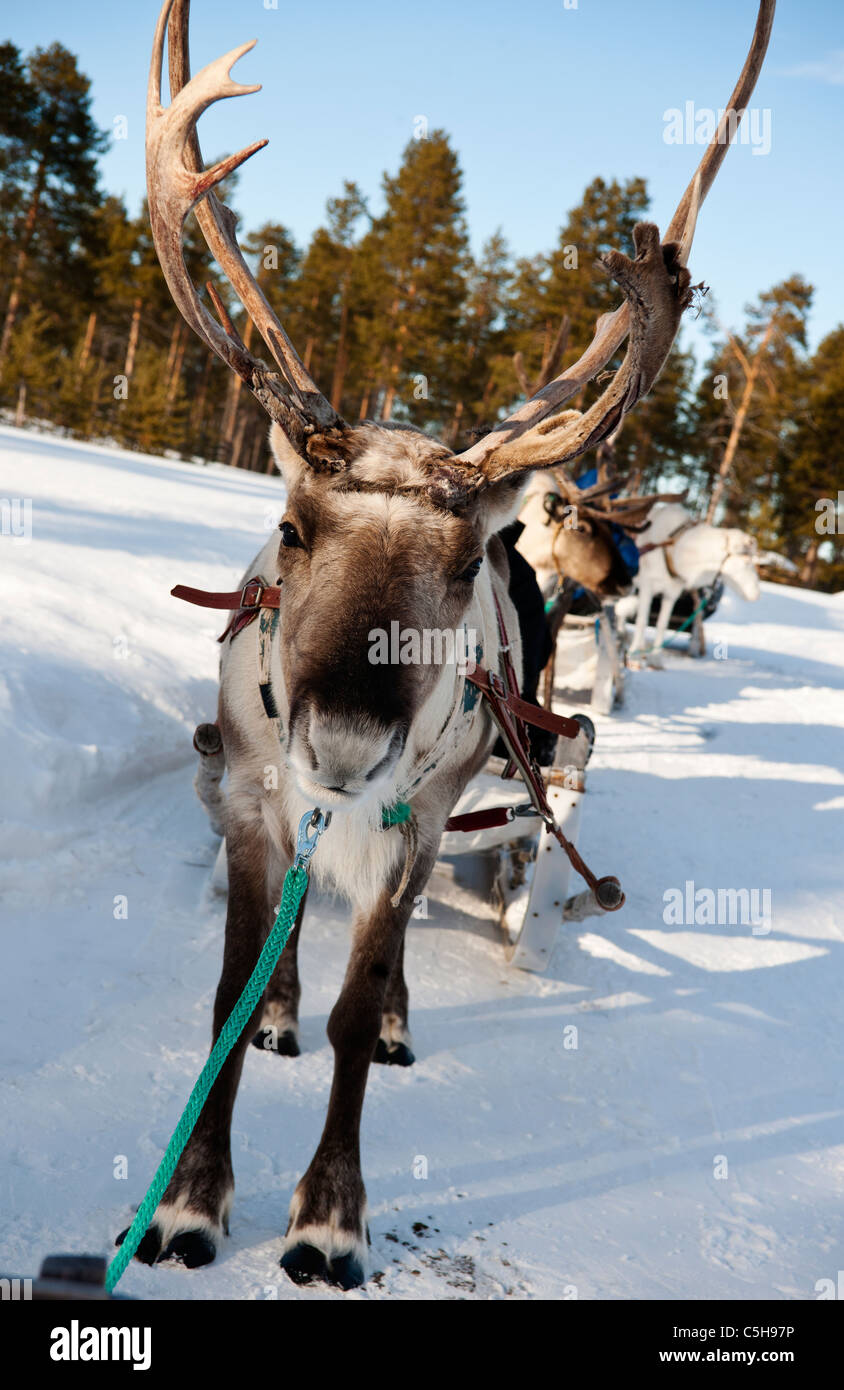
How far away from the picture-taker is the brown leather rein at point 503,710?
289 centimetres

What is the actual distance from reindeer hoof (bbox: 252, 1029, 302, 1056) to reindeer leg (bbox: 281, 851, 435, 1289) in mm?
808

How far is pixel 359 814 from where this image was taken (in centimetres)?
261

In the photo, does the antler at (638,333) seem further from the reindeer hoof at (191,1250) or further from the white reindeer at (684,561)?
the white reindeer at (684,561)

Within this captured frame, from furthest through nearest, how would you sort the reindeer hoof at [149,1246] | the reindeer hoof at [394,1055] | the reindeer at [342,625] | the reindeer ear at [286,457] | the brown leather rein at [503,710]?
the reindeer hoof at [394,1055] < the brown leather rein at [503,710] < the reindeer ear at [286,457] < the reindeer hoof at [149,1246] < the reindeer at [342,625]

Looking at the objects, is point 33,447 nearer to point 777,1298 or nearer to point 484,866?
point 484,866

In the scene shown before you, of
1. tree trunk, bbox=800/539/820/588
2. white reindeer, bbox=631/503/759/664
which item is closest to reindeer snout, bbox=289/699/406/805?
white reindeer, bbox=631/503/759/664

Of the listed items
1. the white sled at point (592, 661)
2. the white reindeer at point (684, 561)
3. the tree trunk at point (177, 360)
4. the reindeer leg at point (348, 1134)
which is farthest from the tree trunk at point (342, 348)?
the reindeer leg at point (348, 1134)

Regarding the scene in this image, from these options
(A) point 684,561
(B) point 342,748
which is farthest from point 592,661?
(B) point 342,748

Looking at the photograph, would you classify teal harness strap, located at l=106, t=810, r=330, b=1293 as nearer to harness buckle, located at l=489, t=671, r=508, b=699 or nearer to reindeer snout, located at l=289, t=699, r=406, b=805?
reindeer snout, located at l=289, t=699, r=406, b=805

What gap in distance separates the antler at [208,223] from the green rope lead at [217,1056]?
1.11 metres

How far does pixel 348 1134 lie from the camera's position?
102 inches

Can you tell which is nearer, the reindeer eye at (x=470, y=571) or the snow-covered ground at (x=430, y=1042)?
the reindeer eye at (x=470, y=571)

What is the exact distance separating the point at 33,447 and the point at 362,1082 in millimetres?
17699

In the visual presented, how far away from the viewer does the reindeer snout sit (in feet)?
6.29
